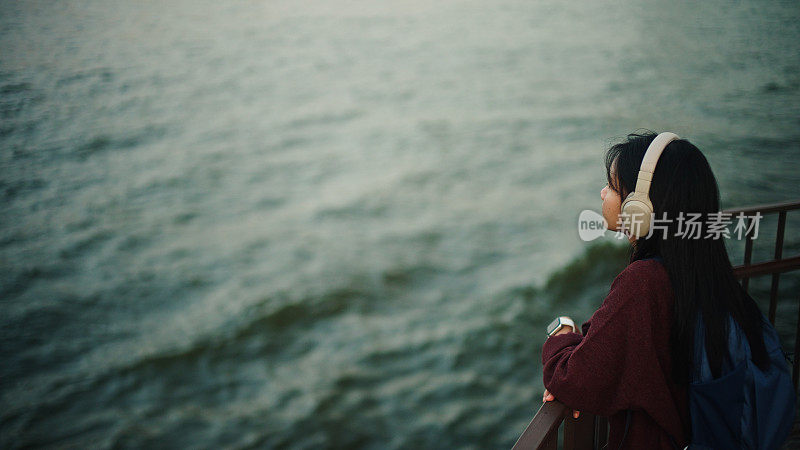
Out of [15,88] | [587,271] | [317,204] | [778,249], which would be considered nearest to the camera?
[778,249]

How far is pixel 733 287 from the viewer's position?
131cm

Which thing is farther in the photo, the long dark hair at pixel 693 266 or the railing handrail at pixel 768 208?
the railing handrail at pixel 768 208

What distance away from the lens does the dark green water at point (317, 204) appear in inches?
194

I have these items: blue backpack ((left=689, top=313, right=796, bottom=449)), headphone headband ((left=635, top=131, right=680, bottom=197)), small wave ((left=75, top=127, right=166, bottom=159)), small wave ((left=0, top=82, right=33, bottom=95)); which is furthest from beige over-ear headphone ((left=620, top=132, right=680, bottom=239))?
small wave ((left=0, top=82, right=33, bottom=95))

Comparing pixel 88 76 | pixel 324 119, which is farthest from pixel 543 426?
pixel 88 76

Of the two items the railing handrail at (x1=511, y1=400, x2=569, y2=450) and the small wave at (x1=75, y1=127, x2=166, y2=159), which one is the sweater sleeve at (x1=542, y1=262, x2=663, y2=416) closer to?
the railing handrail at (x1=511, y1=400, x2=569, y2=450)

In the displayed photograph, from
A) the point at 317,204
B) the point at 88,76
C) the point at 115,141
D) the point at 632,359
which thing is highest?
the point at 88,76

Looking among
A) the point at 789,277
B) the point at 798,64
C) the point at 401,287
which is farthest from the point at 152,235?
the point at 798,64

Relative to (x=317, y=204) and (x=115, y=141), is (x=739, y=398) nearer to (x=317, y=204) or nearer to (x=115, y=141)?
(x=317, y=204)

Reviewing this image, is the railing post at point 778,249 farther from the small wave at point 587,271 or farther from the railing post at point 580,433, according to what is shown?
the small wave at point 587,271

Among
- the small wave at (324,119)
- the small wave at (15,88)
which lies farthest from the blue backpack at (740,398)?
the small wave at (15,88)

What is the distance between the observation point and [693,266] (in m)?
1.28

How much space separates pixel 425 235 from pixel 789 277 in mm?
3577

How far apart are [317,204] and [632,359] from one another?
24.2ft
